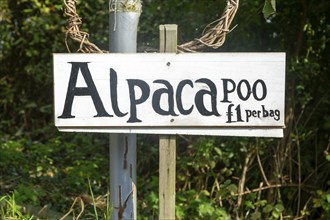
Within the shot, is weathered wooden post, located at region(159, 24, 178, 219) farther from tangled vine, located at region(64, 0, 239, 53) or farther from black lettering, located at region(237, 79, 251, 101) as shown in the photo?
black lettering, located at region(237, 79, 251, 101)

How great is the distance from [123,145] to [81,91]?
29 centimetres

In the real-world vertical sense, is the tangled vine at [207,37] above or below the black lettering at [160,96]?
above

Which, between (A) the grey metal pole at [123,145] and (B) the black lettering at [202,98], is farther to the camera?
(A) the grey metal pole at [123,145]

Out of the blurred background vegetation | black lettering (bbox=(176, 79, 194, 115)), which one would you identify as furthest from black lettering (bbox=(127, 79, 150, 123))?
the blurred background vegetation

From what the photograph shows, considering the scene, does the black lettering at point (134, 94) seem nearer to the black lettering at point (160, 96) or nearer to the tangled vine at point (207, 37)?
the black lettering at point (160, 96)

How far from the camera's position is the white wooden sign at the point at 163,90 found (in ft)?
6.43

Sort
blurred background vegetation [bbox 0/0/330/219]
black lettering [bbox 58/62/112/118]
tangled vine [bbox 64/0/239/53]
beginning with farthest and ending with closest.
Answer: blurred background vegetation [bbox 0/0/330/219] → tangled vine [bbox 64/0/239/53] → black lettering [bbox 58/62/112/118]

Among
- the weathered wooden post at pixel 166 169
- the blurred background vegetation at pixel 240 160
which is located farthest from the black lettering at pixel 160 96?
the blurred background vegetation at pixel 240 160

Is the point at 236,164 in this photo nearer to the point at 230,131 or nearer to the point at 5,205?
the point at 5,205

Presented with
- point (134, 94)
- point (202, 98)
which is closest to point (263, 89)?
point (202, 98)

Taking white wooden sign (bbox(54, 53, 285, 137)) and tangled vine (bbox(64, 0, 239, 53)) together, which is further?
tangled vine (bbox(64, 0, 239, 53))

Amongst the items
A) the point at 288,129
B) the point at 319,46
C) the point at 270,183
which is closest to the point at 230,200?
the point at 270,183

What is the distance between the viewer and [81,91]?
6.44 feet

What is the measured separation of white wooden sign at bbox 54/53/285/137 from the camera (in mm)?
1961
